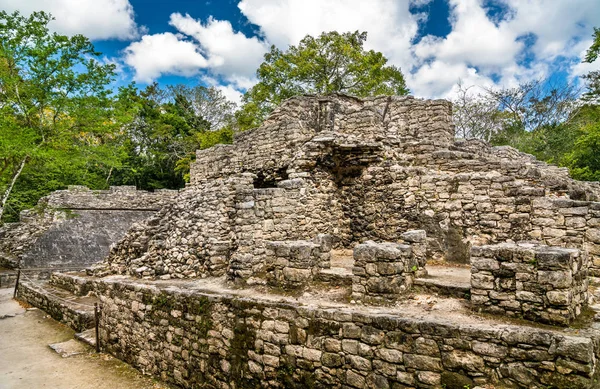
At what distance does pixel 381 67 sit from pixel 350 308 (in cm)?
2054

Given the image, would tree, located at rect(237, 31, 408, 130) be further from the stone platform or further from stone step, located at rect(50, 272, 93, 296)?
the stone platform

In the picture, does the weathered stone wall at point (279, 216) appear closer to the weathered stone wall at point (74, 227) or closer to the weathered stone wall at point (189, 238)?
the weathered stone wall at point (189, 238)

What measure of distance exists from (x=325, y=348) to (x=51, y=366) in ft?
18.2

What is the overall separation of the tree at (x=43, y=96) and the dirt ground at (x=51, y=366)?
12.3 ft

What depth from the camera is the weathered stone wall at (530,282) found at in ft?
10.4

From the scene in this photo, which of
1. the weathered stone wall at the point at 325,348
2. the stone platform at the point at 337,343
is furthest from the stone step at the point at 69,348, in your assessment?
the stone platform at the point at 337,343

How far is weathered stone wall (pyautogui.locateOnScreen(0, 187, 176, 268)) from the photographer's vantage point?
14.1 metres

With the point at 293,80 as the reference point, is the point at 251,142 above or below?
below

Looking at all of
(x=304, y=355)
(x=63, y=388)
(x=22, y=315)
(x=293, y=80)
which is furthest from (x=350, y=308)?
(x=293, y=80)

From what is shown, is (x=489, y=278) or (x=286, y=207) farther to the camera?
(x=286, y=207)

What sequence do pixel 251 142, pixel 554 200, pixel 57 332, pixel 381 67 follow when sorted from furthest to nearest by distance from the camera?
pixel 381 67
pixel 251 142
pixel 57 332
pixel 554 200

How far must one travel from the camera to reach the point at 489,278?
355 centimetres

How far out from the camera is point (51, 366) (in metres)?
6.32

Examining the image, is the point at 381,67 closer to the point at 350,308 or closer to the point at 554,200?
the point at 554,200
